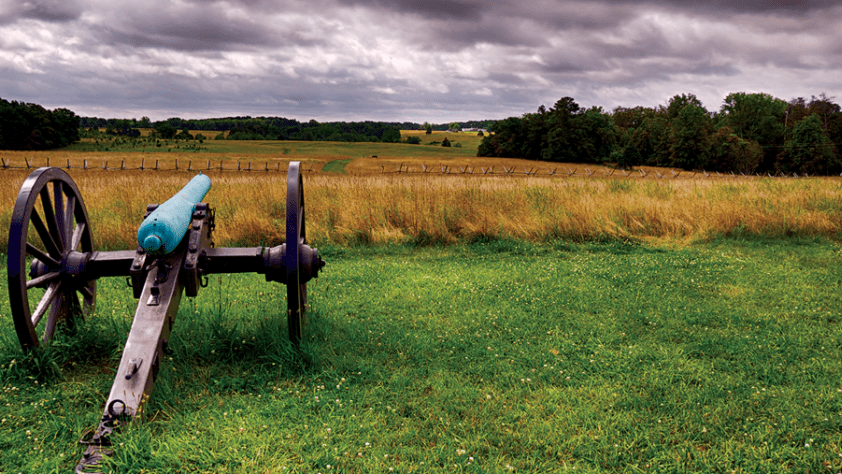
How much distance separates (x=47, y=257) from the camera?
13.1 feet

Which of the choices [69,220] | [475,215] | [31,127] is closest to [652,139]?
[475,215]

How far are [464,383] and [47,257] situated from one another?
345cm

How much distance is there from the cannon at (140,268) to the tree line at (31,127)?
3623 inches

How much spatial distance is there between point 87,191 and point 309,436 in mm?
12357

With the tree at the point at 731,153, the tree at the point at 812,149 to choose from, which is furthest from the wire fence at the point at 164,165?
the tree at the point at 812,149

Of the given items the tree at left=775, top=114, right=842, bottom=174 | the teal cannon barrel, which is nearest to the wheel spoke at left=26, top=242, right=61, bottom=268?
the teal cannon barrel

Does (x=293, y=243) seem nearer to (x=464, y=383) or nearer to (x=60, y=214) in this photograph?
(x=464, y=383)

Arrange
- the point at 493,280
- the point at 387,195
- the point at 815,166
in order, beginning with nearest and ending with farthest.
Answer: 1. the point at 493,280
2. the point at 387,195
3. the point at 815,166

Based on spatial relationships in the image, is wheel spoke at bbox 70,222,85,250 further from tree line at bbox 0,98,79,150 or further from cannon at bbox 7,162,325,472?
tree line at bbox 0,98,79,150

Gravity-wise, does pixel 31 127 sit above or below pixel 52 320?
above

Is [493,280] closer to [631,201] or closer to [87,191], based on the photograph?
[631,201]

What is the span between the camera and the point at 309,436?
322cm

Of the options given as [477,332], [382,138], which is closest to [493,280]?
[477,332]

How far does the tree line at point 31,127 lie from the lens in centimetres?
7506
